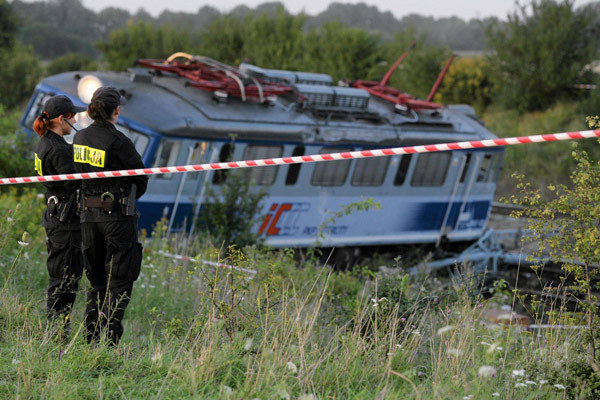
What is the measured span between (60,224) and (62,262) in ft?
0.98

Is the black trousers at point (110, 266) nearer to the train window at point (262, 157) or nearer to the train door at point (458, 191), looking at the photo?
the train window at point (262, 157)

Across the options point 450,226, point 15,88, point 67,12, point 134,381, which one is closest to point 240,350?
point 134,381

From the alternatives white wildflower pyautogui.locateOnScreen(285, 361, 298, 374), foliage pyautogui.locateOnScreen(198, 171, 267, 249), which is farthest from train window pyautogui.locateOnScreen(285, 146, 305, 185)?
white wildflower pyautogui.locateOnScreen(285, 361, 298, 374)

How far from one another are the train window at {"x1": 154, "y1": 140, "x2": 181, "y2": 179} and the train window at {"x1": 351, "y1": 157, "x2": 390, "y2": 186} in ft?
11.3

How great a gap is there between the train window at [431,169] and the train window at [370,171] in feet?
2.82

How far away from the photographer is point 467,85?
35031 millimetres

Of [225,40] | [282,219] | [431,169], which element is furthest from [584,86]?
[282,219]

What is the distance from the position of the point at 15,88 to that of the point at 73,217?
3062 cm

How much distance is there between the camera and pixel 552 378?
187 inches

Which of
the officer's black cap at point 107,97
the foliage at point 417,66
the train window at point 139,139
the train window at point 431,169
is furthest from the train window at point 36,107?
the foliage at point 417,66

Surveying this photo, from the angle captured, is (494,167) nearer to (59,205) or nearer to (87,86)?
(87,86)

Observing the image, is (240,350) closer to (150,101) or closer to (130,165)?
(130,165)

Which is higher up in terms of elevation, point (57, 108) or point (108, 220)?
point (57, 108)

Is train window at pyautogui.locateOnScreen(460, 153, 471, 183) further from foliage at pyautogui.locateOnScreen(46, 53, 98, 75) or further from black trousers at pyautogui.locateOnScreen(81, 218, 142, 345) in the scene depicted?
foliage at pyautogui.locateOnScreen(46, 53, 98, 75)
